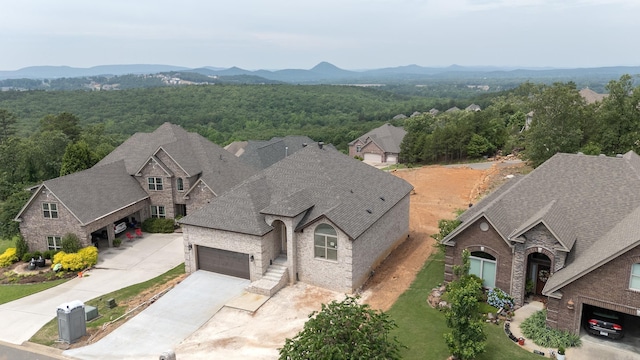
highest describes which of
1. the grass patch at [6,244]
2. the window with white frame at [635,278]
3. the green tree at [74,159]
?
the green tree at [74,159]

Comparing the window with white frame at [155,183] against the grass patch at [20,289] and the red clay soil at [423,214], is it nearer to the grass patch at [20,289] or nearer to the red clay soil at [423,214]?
the grass patch at [20,289]

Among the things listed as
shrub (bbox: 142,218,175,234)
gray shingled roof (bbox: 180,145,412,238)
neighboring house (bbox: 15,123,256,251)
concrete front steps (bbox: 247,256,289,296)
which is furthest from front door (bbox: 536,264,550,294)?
shrub (bbox: 142,218,175,234)

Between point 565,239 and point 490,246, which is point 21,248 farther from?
point 565,239

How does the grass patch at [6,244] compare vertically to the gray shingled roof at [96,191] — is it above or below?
below

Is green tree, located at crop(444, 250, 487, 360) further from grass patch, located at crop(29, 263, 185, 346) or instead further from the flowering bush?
→ grass patch, located at crop(29, 263, 185, 346)

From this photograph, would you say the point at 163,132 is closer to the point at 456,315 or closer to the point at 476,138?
the point at 456,315

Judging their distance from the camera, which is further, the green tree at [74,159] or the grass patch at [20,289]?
the green tree at [74,159]

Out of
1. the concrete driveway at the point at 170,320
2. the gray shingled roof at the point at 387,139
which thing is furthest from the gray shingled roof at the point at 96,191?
the gray shingled roof at the point at 387,139

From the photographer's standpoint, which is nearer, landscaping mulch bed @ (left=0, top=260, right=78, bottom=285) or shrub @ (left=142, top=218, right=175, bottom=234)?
landscaping mulch bed @ (left=0, top=260, right=78, bottom=285)

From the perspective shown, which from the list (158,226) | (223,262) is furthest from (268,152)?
(223,262)
